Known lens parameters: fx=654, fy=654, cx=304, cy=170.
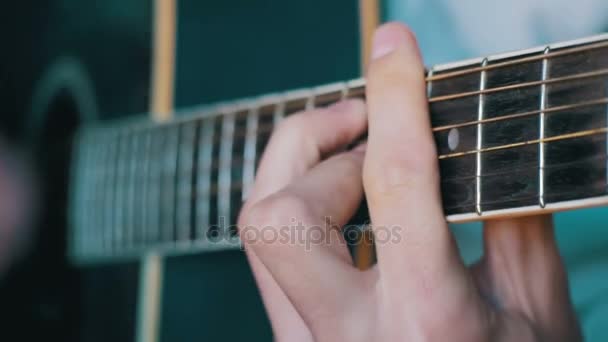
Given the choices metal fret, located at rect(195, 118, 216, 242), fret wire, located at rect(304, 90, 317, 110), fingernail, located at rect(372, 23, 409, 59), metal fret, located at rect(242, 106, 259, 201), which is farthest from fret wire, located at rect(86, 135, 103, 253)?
fingernail, located at rect(372, 23, 409, 59)

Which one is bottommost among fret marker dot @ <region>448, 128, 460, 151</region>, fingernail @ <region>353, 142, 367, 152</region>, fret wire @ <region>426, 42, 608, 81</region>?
fingernail @ <region>353, 142, 367, 152</region>

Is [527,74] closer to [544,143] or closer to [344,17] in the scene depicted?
[544,143]

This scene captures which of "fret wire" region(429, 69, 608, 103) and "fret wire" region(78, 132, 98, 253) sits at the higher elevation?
"fret wire" region(429, 69, 608, 103)

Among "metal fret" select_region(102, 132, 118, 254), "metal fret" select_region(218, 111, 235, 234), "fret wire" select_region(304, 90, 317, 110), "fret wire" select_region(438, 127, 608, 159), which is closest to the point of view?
"fret wire" select_region(438, 127, 608, 159)

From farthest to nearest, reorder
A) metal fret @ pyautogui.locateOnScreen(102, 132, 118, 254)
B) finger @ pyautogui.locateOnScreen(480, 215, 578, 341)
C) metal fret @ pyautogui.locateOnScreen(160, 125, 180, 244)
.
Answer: metal fret @ pyautogui.locateOnScreen(102, 132, 118, 254) < metal fret @ pyautogui.locateOnScreen(160, 125, 180, 244) < finger @ pyautogui.locateOnScreen(480, 215, 578, 341)

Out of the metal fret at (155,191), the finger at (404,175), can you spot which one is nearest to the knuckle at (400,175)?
the finger at (404,175)

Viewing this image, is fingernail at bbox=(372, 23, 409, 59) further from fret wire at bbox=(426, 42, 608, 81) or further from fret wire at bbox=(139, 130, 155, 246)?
fret wire at bbox=(139, 130, 155, 246)
